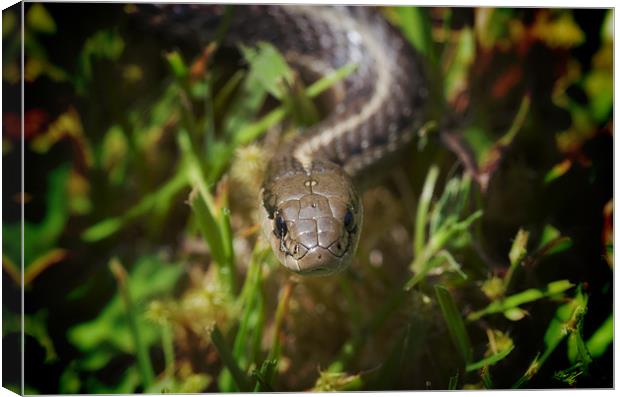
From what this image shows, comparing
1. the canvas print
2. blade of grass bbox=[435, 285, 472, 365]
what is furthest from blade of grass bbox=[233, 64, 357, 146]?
blade of grass bbox=[435, 285, 472, 365]

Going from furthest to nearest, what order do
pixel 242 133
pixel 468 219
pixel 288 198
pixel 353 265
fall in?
pixel 242 133, pixel 353 265, pixel 468 219, pixel 288 198

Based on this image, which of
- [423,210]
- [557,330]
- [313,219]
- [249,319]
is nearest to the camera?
[313,219]

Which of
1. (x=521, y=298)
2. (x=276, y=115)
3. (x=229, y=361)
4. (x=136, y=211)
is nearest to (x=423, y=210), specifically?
(x=521, y=298)

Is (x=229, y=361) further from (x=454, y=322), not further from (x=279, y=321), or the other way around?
(x=454, y=322)

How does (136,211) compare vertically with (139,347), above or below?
above

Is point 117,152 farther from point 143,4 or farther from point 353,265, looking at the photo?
point 353,265

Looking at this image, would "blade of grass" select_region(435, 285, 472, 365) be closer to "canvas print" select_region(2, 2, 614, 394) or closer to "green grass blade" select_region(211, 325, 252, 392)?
"canvas print" select_region(2, 2, 614, 394)

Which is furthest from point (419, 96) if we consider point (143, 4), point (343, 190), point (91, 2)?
point (91, 2)
